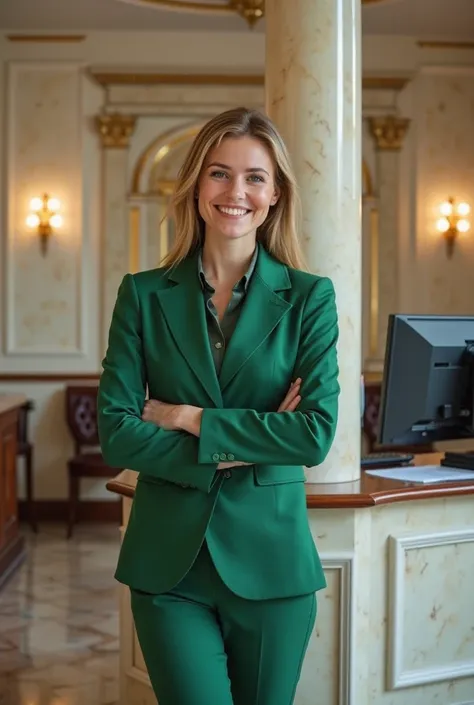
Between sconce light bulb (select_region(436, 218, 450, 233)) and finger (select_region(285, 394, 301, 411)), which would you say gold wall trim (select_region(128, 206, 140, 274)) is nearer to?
sconce light bulb (select_region(436, 218, 450, 233))

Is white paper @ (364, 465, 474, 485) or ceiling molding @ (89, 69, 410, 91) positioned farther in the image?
ceiling molding @ (89, 69, 410, 91)

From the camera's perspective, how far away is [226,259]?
2424 mm

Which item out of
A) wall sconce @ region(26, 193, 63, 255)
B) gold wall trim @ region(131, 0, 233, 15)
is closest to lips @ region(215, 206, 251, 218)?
gold wall trim @ region(131, 0, 233, 15)

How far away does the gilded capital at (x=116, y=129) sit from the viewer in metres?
8.52

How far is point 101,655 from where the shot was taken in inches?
198

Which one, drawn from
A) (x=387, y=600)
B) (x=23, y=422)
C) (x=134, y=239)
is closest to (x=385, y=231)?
(x=134, y=239)

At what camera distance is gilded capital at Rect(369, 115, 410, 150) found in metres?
8.62

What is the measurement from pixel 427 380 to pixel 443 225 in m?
5.13

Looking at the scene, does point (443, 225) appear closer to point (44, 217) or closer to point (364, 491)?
point (44, 217)

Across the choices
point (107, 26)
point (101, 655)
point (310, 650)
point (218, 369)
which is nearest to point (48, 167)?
point (107, 26)

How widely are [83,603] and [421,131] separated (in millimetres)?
4921

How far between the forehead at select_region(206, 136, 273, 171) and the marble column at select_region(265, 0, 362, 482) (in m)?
1.17

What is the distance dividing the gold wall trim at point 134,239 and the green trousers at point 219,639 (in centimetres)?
652

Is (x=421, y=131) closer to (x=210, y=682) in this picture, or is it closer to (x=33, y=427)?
(x=33, y=427)
